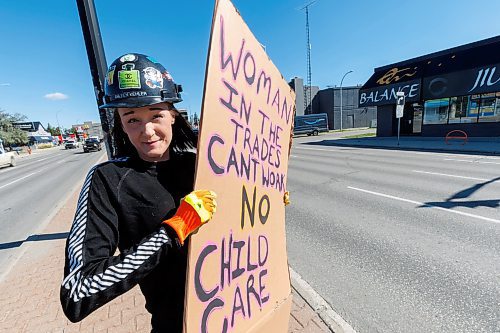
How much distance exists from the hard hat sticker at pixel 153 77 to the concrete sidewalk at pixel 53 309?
7.88ft

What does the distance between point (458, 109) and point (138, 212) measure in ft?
71.7

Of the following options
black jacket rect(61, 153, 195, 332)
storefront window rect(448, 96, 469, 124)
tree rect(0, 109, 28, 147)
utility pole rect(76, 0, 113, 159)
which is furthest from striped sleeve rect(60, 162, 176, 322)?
tree rect(0, 109, 28, 147)

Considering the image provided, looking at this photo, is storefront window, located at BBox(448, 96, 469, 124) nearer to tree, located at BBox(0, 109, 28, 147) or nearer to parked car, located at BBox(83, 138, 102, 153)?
parked car, located at BBox(83, 138, 102, 153)

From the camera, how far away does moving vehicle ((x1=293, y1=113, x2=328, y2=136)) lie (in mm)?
33594

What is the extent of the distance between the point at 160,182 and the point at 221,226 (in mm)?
369

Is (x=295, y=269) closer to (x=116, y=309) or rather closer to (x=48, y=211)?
(x=116, y=309)

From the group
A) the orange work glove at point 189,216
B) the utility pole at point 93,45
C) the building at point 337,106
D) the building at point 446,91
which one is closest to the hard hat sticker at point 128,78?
the orange work glove at point 189,216

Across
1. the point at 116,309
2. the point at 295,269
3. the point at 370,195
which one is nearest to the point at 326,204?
the point at 370,195

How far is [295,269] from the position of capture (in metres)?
3.49

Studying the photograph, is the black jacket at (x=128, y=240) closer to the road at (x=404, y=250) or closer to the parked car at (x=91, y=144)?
the road at (x=404, y=250)

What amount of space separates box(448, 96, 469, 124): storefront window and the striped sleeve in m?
21.8

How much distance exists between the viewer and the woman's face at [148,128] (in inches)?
46.4

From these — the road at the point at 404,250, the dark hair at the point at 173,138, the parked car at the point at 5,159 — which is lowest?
the road at the point at 404,250

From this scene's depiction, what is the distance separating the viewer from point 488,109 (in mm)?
15680
